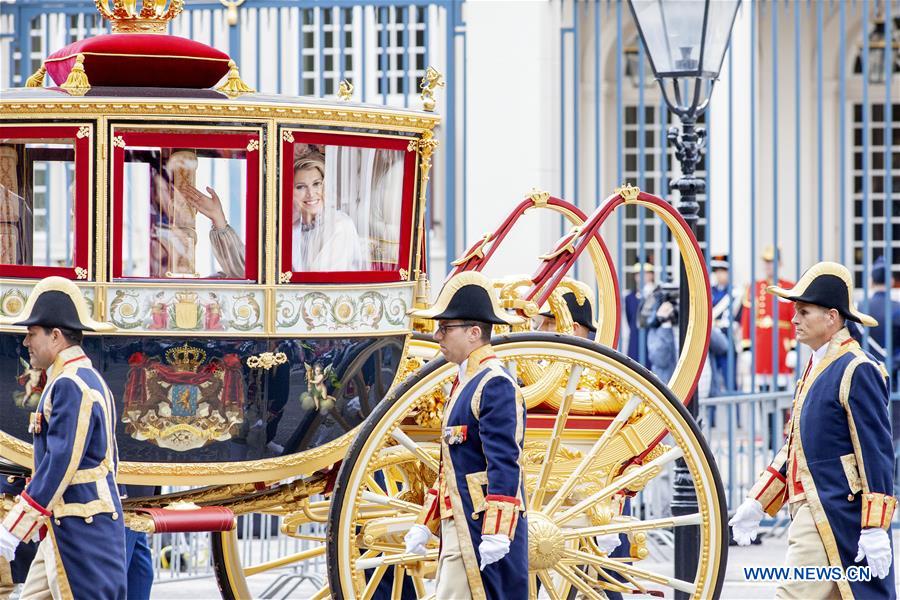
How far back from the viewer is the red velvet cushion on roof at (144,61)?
6.93 meters

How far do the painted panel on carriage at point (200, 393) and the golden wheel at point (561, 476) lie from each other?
1.31ft

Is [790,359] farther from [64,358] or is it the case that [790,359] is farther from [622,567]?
[64,358]

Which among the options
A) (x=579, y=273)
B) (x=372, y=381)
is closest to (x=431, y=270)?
(x=579, y=273)

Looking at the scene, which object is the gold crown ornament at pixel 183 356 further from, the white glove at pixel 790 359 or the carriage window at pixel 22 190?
the white glove at pixel 790 359

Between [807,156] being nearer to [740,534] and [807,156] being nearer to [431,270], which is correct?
[431,270]

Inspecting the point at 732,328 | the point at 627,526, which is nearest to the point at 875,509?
the point at 627,526

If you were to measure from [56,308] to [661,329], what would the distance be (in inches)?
284

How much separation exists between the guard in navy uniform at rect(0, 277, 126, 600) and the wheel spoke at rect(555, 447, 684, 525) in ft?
5.46

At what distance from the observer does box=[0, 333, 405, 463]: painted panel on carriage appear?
6617mm

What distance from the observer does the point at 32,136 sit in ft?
21.9

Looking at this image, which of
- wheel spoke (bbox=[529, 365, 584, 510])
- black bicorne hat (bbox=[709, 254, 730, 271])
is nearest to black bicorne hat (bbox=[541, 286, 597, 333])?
wheel spoke (bbox=[529, 365, 584, 510])

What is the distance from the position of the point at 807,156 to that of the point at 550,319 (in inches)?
454

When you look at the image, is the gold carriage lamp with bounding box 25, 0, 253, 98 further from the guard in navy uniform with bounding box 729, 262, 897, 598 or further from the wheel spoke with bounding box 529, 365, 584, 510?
the guard in navy uniform with bounding box 729, 262, 897, 598

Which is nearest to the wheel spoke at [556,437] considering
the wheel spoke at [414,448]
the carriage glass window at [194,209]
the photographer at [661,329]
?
the wheel spoke at [414,448]
